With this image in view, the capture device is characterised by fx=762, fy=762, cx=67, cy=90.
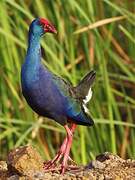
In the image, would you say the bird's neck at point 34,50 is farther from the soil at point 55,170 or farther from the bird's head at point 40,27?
the soil at point 55,170

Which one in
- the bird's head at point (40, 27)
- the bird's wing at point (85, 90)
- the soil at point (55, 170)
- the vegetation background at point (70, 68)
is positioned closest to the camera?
the soil at point (55, 170)

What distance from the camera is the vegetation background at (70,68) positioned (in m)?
5.04

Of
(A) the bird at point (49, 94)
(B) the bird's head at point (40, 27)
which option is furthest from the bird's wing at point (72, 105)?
(B) the bird's head at point (40, 27)

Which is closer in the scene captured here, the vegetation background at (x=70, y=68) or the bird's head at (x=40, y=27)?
the bird's head at (x=40, y=27)

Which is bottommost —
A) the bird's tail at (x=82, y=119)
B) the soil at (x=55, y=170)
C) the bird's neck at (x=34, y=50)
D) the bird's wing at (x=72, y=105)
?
the soil at (x=55, y=170)

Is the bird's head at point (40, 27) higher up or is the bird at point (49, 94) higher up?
the bird's head at point (40, 27)

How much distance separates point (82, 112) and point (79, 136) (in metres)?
1.57

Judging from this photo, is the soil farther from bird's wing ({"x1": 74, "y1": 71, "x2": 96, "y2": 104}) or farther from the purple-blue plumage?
bird's wing ({"x1": 74, "y1": 71, "x2": 96, "y2": 104})

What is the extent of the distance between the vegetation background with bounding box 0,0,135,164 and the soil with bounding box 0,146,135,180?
4.92 feet

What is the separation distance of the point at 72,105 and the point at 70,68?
170 centimetres

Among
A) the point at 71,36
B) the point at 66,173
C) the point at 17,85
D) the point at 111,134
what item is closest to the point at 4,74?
the point at 17,85

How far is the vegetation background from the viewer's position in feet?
16.5

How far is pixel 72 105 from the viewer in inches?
144

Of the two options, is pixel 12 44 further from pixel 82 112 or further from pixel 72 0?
pixel 82 112
